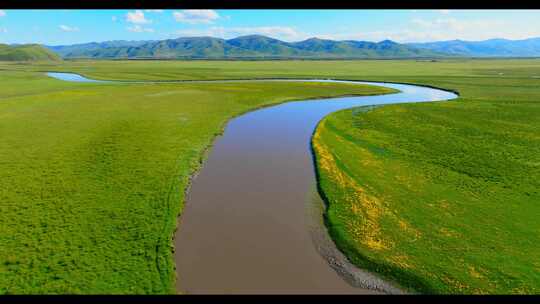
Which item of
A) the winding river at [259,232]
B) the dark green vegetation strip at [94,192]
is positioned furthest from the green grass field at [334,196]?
the winding river at [259,232]

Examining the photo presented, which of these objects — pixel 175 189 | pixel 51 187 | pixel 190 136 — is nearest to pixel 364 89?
pixel 190 136

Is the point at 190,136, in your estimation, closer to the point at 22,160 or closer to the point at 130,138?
the point at 130,138

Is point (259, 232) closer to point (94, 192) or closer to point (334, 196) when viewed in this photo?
point (334, 196)

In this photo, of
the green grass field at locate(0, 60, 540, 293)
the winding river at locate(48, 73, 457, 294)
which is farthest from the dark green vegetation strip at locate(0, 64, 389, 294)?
the winding river at locate(48, 73, 457, 294)

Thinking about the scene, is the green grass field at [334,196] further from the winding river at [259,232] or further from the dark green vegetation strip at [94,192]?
the winding river at [259,232]

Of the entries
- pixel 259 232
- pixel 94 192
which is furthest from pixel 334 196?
pixel 94 192

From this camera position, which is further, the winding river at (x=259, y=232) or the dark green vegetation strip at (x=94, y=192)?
the winding river at (x=259, y=232)
